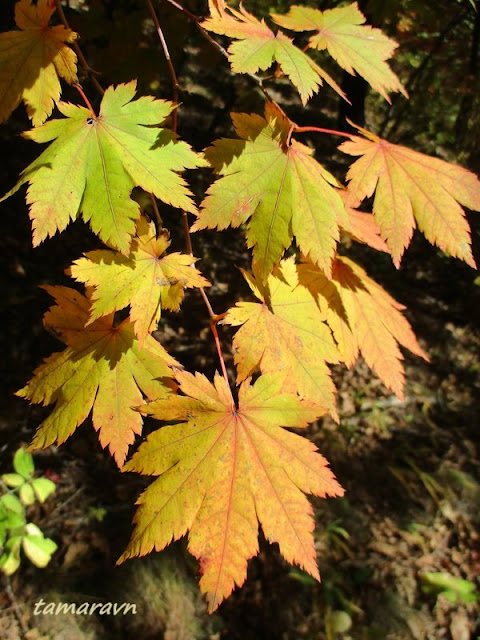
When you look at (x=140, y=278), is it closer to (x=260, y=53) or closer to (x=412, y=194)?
(x=260, y=53)

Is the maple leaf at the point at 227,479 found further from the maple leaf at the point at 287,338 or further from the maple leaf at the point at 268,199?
the maple leaf at the point at 268,199

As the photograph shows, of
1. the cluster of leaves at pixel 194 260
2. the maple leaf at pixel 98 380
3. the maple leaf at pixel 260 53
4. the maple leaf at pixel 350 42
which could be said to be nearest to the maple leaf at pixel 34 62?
the cluster of leaves at pixel 194 260

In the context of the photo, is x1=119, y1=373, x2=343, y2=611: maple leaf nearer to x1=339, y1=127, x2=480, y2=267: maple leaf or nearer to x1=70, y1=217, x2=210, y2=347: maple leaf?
x1=70, y1=217, x2=210, y2=347: maple leaf

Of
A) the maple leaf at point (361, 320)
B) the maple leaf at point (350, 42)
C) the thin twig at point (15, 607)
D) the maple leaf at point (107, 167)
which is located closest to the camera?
the maple leaf at point (107, 167)

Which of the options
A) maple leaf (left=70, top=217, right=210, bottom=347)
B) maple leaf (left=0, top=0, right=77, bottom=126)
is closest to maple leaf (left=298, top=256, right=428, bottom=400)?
maple leaf (left=70, top=217, right=210, bottom=347)

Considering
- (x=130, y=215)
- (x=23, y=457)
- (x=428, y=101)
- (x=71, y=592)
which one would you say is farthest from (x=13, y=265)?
(x=428, y=101)

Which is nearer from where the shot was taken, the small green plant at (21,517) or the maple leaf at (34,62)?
the maple leaf at (34,62)

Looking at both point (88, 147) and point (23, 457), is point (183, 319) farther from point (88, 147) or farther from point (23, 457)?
point (88, 147)
